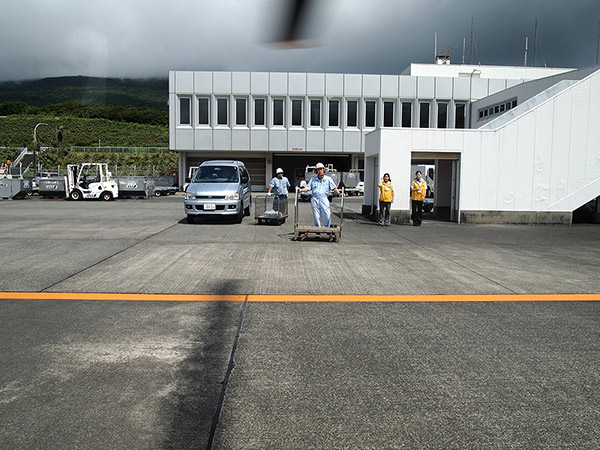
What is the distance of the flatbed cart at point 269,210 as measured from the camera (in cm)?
1738

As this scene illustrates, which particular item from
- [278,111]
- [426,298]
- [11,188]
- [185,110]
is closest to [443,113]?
[278,111]

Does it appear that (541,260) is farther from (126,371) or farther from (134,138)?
(134,138)

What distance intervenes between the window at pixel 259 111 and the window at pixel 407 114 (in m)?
12.4

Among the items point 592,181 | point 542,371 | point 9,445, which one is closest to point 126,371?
point 9,445

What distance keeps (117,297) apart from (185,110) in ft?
132

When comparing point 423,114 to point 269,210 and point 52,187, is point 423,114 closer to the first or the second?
point 52,187

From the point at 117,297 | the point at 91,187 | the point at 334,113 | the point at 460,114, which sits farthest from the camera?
the point at 460,114

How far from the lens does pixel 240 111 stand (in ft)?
148

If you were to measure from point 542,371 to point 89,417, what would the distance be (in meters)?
3.61

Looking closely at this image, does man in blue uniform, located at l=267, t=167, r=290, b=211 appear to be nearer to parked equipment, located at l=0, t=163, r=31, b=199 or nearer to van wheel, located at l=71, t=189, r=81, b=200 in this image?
van wheel, located at l=71, t=189, r=81, b=200

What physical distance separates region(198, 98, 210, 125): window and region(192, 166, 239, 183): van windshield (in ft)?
90.5

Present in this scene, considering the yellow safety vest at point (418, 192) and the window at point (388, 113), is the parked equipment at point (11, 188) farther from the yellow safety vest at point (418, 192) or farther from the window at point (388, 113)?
the window at point (388, 113)

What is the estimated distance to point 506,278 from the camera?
8.79 m

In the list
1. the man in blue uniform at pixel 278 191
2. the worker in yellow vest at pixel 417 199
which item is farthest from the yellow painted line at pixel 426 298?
the man in blue uniform at pixel 278 191
